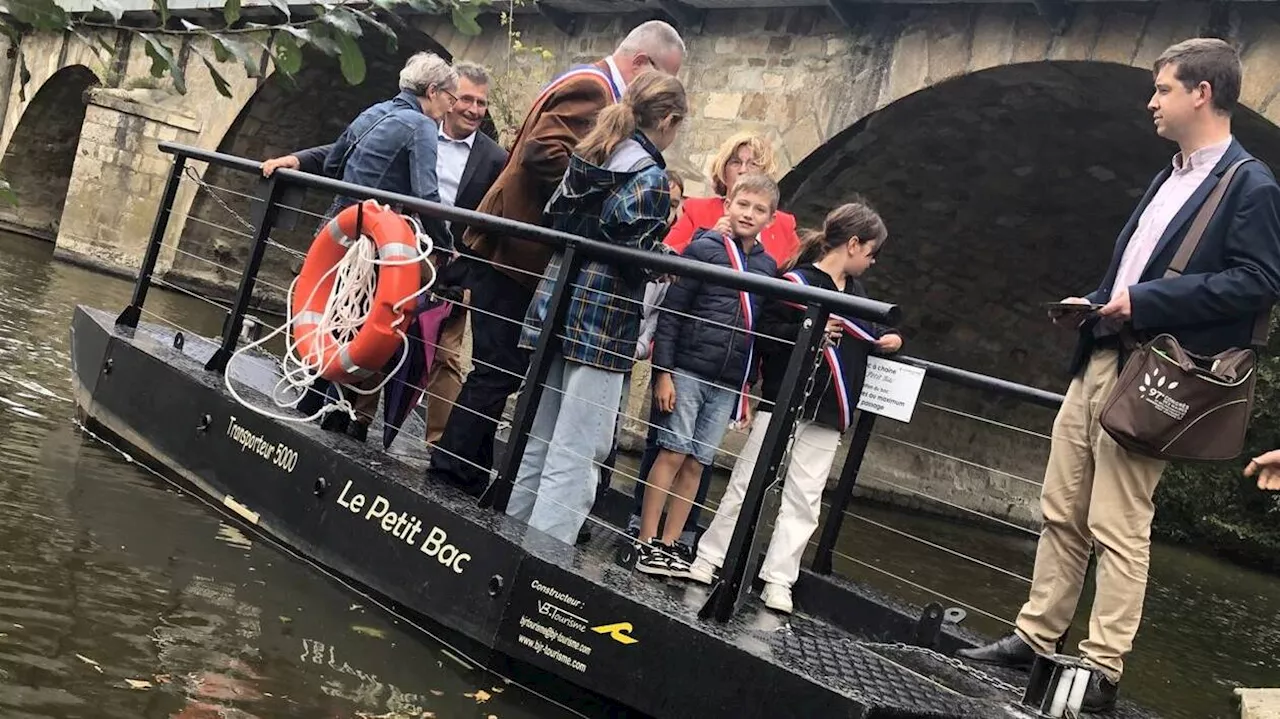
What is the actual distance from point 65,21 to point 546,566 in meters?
1.96

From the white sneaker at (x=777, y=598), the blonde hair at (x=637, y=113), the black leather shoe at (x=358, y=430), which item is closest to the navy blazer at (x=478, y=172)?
the black leather shoe at (x=358, y=430)

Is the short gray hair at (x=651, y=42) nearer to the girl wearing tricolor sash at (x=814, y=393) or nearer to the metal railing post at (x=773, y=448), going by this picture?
the girl wearing tricolor sash at (x=814, y=393)

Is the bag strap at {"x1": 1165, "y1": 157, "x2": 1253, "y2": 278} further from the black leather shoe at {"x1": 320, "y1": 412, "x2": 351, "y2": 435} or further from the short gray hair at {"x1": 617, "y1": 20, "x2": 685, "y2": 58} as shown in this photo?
the black leather shoe at {"x1": 320, "y1": 412, "x2": 351, "y2": 435}

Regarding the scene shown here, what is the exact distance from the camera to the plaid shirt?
3779mm

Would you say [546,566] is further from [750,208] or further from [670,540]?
[750,208]

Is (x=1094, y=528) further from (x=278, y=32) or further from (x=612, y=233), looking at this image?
(x=278, y=32)

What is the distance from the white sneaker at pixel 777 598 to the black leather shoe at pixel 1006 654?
51 centimetres

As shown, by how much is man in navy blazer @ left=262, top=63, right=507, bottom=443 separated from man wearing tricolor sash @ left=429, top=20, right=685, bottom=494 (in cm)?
55

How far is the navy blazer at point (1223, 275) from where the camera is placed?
329cm

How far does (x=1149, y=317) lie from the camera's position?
3350 millimetres

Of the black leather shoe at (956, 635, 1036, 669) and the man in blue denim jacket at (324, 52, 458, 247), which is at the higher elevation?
the man in blue denim jacket at (324, 52, 458, 247)

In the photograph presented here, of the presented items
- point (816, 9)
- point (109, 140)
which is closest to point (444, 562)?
point (816, 9)

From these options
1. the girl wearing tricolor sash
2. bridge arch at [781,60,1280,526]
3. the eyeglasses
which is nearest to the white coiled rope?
the eyeglasses

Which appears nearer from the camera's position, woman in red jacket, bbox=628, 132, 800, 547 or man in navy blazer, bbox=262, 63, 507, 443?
woman in red jacket, bbox=628, 132, 800, 547
